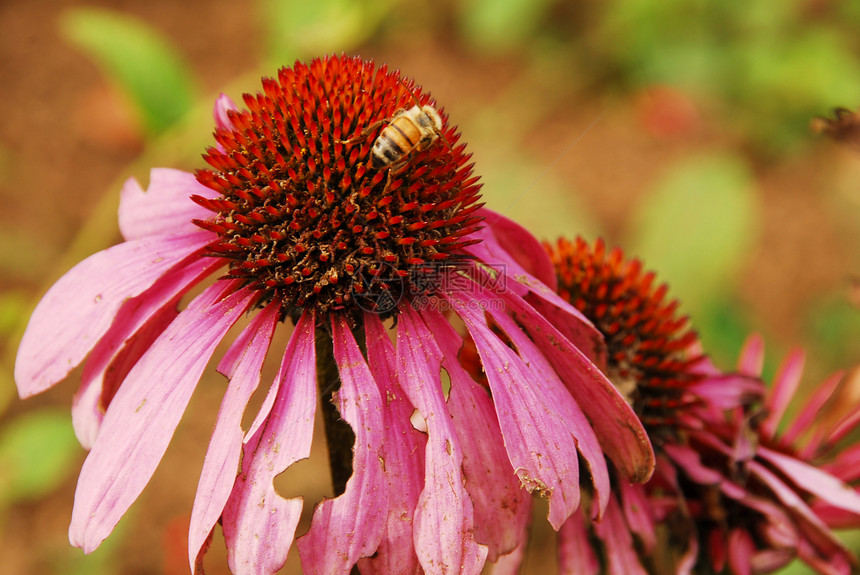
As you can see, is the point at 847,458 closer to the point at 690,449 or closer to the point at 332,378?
the point at 690,449

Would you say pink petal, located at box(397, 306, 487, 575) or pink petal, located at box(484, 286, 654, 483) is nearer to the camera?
pink petal, located at box(397, 306, 487, 575)

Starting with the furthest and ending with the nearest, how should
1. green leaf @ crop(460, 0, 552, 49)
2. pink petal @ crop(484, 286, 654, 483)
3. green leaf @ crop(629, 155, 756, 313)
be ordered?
green leaf @ crop(460, 0, 552, 49)
green leaf @ crop(629, 155, 756, 313)
pink petal @ crop(484, 286, 654, 483)

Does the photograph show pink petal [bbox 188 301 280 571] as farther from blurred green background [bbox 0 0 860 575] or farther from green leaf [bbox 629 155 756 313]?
green leaf [bbox 629 155 756 313]

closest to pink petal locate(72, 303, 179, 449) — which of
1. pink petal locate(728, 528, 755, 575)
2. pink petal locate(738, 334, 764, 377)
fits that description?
pink petal locate(728, 528, 755, 575)

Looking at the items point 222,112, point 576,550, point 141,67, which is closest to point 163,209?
point 222,112

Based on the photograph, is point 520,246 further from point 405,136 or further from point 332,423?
point 332,423

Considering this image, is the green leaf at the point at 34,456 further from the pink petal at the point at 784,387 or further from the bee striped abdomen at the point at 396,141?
the pink petal at the point at 784,387
